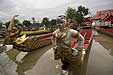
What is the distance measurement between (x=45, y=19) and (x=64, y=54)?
164 feet

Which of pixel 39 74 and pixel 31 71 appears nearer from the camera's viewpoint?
pixel 39 74

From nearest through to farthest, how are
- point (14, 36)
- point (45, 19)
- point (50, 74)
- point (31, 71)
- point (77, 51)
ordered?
point (77, 51) → point (50, 74) → point (31, 71) → point (14, 36) → point (45, 19)

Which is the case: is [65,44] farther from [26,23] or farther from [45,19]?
[45,19]

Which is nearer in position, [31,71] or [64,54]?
[64,54]

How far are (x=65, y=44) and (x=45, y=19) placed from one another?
4990 cm

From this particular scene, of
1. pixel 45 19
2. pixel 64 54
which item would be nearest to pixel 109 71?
pixel 64 54

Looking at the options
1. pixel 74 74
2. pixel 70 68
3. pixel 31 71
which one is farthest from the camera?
pixel 31 71

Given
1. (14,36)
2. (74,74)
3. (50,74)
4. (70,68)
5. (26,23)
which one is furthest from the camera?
(26,23)

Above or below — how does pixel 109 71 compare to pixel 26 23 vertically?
below

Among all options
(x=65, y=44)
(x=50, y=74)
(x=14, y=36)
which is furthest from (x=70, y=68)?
(x=14, y=36)

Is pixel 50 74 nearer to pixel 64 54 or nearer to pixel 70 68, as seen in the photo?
pixel 70 68

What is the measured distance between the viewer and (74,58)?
1.79 meters

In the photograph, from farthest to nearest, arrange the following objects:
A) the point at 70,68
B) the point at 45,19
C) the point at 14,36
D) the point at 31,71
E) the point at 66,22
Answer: the point at 45,19 < the point at 14,36 < the point at 31,71 < the point at 70,68 < the point at 66,22

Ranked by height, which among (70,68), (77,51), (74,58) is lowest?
(70,68)
